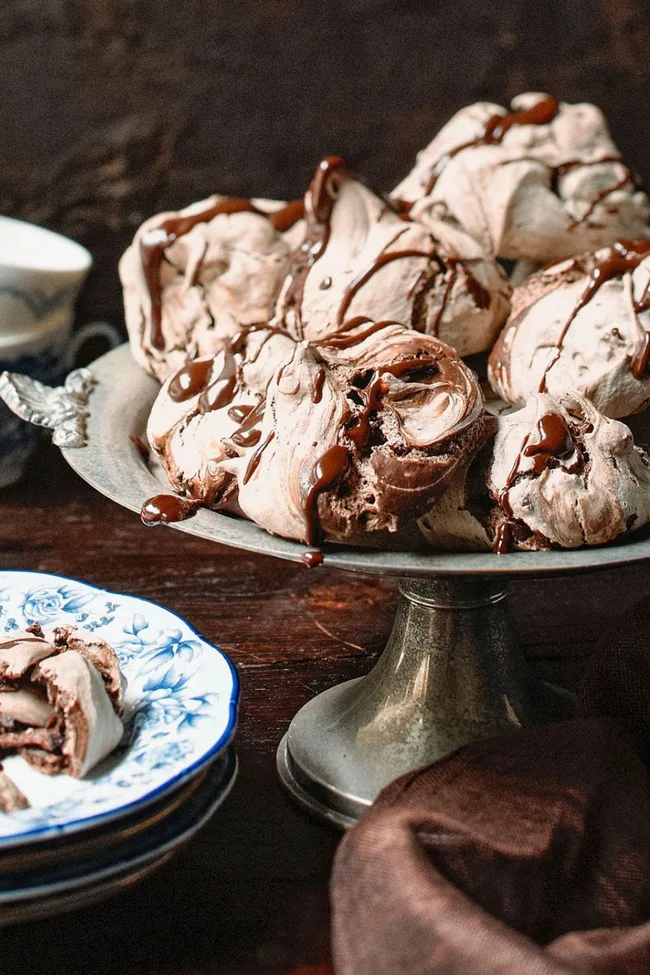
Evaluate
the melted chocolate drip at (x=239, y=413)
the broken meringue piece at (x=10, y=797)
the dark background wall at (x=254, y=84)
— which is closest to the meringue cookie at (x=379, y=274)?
the melted chocolate drip at (x=239, y=413)

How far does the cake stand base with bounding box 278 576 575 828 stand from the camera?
1000 millimetres

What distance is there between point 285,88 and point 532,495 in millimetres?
1329

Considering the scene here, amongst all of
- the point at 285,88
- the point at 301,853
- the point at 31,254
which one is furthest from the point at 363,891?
the point at 285,88

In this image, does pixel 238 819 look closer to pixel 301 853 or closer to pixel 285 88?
pixel 301 853

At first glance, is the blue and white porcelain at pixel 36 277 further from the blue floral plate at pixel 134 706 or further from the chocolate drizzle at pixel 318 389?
the chocolate drizzle at pixel 318 389

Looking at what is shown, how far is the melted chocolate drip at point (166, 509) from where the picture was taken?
874 mm

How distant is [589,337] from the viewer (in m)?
1.08

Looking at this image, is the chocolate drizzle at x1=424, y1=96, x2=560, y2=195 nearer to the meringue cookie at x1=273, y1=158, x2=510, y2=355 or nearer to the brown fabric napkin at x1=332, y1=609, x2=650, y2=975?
the meringue cookie at x1=273, y1=158, x2=510, y2=355

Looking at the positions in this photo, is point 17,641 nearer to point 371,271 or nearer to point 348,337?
point 348,337

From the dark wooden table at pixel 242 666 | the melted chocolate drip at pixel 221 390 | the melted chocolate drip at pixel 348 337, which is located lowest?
the dark wooden table at pixel 242 666

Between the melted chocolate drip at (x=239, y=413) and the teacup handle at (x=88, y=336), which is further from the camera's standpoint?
the teacup handle at (x=88, y=336)

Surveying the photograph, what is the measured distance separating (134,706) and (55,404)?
1.20 feet

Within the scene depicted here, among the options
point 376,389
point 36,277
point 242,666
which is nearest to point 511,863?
point 376,389

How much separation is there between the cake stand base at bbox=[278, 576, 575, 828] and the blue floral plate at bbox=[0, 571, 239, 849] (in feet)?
0.54
